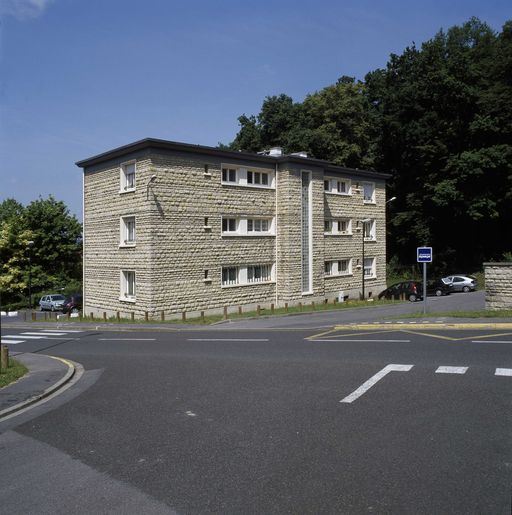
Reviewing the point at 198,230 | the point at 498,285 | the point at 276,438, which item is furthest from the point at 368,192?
the point at 276,438

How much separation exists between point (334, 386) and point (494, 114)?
1812 inches

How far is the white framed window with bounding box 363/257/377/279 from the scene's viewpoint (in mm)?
43619

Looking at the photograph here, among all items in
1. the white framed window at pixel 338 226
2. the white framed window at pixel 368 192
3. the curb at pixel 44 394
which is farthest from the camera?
the white framed window at pixel 368 192

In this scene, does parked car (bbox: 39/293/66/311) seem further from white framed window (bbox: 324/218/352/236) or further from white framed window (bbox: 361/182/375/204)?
white framed window (bbox: 361/182/375/204)

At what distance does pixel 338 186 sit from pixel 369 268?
740 cm

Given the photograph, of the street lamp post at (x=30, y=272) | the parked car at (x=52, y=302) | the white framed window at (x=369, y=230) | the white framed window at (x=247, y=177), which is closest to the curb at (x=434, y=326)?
the white framed window at (x=247, y=177)

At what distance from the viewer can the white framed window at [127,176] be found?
3123 centimetres

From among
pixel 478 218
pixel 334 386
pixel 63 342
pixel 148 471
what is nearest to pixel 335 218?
pixel 478 218

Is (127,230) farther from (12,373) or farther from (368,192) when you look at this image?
(368,192)

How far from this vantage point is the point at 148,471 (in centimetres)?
661

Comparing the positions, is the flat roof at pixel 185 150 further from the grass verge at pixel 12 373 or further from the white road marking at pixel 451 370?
the white road marking at pixel 451 370

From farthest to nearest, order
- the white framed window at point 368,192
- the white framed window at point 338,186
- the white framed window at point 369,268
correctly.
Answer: the white framed window at point 369,268 < the white framed window at point 368,192 < the white framed window at point 338,186

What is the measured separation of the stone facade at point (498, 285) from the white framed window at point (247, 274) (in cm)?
1458

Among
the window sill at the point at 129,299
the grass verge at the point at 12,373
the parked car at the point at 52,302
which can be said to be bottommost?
the parked car at the point at 52,302
